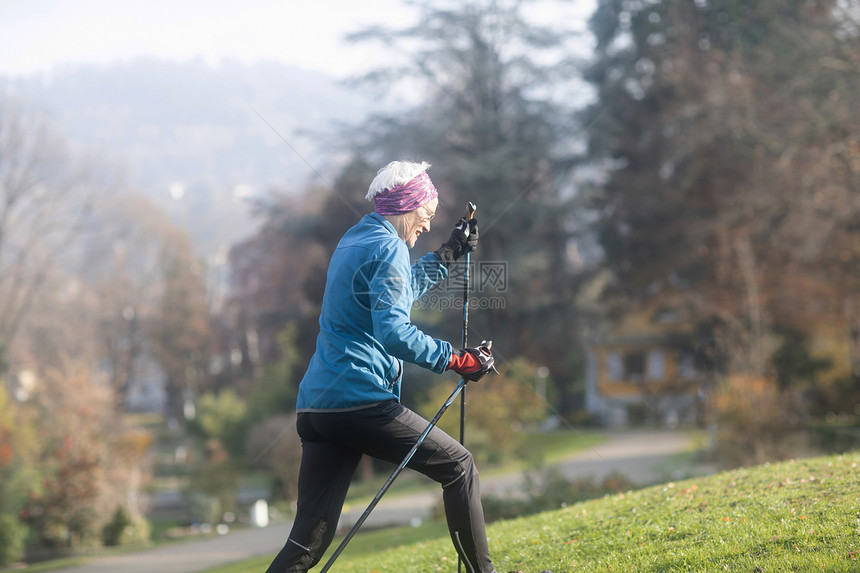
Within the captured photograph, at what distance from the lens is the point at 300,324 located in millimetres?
23594

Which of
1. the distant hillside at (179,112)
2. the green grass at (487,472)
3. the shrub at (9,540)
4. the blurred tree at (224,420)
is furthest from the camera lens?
the distant hillside at (179,112)

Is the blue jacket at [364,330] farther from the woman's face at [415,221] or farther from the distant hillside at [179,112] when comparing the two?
the distant hillside at [179,112]

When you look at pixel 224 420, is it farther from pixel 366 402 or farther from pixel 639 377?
pixel 366 402

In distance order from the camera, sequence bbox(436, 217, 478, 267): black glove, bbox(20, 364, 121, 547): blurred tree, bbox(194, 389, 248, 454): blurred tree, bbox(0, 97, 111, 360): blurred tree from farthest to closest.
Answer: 1. bbox(0, 97, 111, 360): blurred tree
2. bbox(194, 389, 248, 454): blurred tree
3. bbox(20, 364, 121, 547): blurred tree
4. bbox(436, 217, 478, 267): black glove

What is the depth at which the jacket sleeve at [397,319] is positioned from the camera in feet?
11.7

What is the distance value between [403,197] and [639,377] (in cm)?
3423

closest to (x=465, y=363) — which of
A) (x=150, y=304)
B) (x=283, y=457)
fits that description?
(x=283, y=457)

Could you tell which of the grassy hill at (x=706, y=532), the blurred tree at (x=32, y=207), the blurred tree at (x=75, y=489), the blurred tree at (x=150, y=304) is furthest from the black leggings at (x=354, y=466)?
the blurred tree at (x=150, y=304)

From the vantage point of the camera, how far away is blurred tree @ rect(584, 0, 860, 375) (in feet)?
66.1

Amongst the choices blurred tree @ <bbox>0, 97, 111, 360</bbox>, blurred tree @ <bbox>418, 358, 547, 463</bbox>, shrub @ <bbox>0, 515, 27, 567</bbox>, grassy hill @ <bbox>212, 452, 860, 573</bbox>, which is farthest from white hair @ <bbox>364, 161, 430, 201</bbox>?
blurred tree @ <bbox>0, 97, 111, 360</bbox>

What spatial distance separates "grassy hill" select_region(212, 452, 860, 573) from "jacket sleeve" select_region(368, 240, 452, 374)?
62.1 inches

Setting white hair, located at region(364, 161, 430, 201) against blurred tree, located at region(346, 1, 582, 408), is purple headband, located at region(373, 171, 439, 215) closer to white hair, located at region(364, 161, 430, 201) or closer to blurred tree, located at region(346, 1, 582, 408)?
white hair, located at region(364, 161, 430, 201)

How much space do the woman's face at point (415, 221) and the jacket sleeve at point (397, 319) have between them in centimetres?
33

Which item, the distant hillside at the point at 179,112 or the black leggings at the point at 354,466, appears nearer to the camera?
the black leggings at the point at 354,466
